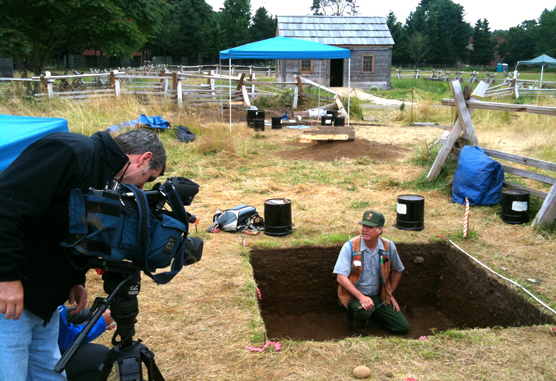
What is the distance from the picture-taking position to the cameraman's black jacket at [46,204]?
1971 millimetres

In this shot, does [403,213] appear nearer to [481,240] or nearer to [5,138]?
[481,240]

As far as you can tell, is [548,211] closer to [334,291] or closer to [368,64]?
[334,291]

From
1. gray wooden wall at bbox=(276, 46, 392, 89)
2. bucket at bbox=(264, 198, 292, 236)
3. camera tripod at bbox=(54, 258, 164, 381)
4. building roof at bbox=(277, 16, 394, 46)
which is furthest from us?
gray wooden wall at bbox=(276, 46, 392, 89)

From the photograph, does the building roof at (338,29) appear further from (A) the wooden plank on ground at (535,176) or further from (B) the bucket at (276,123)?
(A) the wooden plank on ground at (535,176)

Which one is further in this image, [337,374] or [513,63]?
[513,63]

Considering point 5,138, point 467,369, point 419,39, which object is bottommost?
point 467,369

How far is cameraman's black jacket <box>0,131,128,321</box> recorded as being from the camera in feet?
6.47

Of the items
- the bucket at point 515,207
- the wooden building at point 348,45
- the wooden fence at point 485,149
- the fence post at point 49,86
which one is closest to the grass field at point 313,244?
the bucket at point 515,207

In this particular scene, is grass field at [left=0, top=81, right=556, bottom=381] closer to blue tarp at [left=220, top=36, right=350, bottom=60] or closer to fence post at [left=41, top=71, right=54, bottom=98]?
blue tarp at [left=220, top=36, right=350, bottom=60]

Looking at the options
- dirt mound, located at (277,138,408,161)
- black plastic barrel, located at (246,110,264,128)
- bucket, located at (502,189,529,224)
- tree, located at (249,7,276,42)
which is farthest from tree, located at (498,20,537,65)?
bucket, located at (502,189,529,224)

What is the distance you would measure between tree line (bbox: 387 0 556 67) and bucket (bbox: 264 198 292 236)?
60003mm

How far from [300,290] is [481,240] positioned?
233 cm

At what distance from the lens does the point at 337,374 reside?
3436mm

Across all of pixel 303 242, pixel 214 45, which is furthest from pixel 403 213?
pixel 214 45
